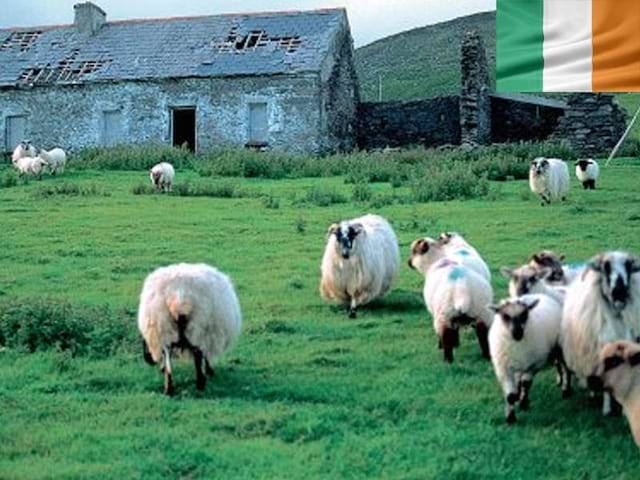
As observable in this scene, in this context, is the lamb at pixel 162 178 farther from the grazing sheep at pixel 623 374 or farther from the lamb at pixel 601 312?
the grazing sheep at pixel 623 374

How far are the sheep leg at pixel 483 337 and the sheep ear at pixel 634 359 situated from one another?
239 centimetres

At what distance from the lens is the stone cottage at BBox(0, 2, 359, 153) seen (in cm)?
3791

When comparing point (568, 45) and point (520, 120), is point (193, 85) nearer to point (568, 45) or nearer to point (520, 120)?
point (520, 120)

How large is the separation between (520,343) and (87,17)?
125 feet

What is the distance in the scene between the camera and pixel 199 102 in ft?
127

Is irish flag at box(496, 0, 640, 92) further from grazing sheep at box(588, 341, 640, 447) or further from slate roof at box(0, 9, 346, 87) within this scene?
slate roof at box(0, 9, 346, 87)

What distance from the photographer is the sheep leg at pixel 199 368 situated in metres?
8.38

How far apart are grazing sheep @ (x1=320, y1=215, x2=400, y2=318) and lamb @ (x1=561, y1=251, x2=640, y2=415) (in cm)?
379

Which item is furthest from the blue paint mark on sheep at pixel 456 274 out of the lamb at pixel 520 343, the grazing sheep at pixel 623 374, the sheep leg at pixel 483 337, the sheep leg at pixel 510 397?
the grazing sheep at pixel 623 374

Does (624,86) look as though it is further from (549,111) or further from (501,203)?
(549,111)

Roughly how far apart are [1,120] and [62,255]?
89.8 ft

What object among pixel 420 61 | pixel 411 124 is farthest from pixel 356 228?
pixel 420 61

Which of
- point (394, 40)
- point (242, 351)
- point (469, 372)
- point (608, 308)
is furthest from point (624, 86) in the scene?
point (394, 40)

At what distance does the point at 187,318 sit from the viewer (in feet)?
27.4
